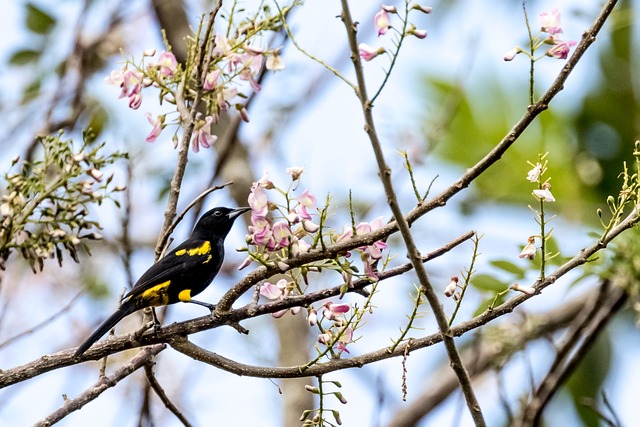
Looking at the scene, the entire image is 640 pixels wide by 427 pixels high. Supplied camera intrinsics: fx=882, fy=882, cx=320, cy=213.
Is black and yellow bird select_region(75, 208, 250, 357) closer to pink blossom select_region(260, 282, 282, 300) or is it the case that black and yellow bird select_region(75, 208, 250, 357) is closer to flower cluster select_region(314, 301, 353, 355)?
pink blossom select_region(260, 282, 282, 300)

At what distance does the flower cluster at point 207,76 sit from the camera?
2.88 m

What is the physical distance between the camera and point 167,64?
2965mm

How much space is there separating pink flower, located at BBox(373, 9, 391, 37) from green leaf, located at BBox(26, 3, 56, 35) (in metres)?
3.31

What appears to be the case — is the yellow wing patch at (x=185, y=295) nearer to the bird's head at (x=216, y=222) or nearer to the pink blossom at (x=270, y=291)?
the bird's head at (x=216, y=222)

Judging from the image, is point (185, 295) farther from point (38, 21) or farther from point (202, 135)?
point (38, 21)

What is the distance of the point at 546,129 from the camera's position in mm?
6480

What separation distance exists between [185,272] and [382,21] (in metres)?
1.71

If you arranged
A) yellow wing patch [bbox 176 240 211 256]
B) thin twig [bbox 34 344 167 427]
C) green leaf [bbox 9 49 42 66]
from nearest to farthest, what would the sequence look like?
thin twig [bbox 34 344 167 427] < yellow wing patch [bbox 176 240 211 256] < green leaf [bbox 9 49 42 66]

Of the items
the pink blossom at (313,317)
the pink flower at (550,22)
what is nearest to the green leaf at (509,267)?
the pink blossom at (313,317)

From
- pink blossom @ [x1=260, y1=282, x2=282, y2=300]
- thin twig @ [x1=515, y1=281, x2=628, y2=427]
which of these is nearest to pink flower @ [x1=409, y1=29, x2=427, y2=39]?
pink blossom @ [x1=260, y1=282, x2=282, y2=300]

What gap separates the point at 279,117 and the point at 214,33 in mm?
3645

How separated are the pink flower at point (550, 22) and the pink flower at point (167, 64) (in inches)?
48.2

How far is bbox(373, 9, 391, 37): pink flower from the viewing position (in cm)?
227

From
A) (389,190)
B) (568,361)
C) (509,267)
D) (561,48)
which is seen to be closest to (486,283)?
(509,267)
